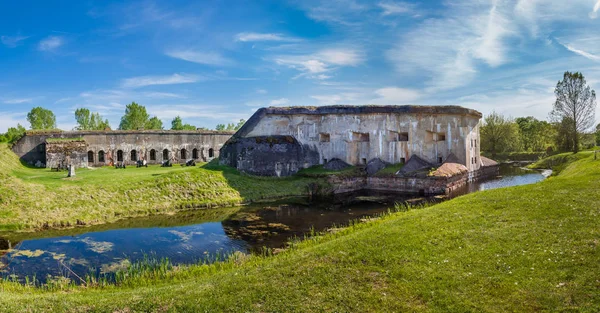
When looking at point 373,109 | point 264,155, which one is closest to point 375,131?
point 373,109

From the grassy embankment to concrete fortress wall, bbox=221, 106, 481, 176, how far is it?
4150 millimetres

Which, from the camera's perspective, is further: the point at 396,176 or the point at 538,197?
the point at 396,176

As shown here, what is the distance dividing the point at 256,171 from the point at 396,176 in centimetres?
1007

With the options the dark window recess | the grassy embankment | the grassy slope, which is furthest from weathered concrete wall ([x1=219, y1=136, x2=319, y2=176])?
the grassy slope

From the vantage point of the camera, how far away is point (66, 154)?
32281 millimetres

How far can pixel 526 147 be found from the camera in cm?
6394

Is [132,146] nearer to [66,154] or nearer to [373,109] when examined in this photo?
[66,154]

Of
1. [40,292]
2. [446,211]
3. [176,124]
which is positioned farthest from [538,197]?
[176,124]

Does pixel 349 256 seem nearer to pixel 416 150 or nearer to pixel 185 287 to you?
pixel 185 287

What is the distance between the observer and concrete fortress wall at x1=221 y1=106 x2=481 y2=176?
28641 mm

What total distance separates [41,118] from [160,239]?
5280 cm

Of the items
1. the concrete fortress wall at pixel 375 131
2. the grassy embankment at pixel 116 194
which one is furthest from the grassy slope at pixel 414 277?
A: the concrete fortress wall at pixel 375 131

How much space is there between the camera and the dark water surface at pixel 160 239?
436 inches

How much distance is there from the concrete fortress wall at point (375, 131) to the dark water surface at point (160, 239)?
995cm
